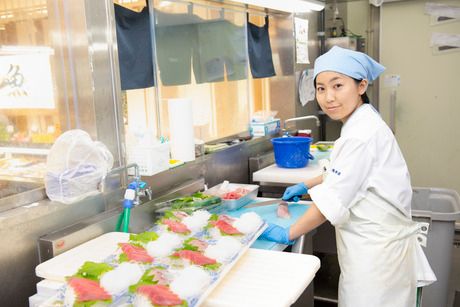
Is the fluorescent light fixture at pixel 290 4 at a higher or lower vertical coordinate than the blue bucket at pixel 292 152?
higher

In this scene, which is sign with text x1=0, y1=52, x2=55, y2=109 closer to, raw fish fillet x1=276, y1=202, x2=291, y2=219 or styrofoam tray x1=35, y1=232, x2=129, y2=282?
styrofoam tray x1=35, y1=232, x2=129, y2=282

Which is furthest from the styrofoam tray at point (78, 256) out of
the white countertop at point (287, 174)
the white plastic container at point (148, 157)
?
the white countertop at point (287, 174)

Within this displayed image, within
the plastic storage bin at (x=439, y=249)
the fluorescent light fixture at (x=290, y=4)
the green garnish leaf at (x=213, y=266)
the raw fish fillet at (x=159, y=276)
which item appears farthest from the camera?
the fluorescent light fixture at (x=290, y=4)

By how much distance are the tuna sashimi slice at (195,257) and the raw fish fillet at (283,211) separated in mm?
855

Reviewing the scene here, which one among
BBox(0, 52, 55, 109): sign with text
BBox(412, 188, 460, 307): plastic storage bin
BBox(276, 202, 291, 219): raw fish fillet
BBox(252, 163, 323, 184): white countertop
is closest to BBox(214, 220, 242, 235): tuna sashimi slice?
BBox(276, 202, 291, 219): raw fish fillet

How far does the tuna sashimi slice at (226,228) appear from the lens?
1651 millimetres

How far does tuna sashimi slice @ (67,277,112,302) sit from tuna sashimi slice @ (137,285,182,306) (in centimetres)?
9

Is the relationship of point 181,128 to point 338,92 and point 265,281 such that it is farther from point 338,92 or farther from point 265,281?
point 265,281

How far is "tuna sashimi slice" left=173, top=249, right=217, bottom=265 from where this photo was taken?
1.38 metres

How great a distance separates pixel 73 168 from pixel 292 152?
1.66m

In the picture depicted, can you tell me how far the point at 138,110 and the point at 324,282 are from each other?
191 cm

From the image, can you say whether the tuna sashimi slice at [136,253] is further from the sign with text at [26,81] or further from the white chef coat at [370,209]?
the sign with text at [26,81]

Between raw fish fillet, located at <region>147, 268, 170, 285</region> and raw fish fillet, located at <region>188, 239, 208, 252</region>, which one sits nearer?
raw fish fillet, located at <region>147, 268, 170, 285</region>

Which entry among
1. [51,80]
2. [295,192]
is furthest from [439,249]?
[51,80]
